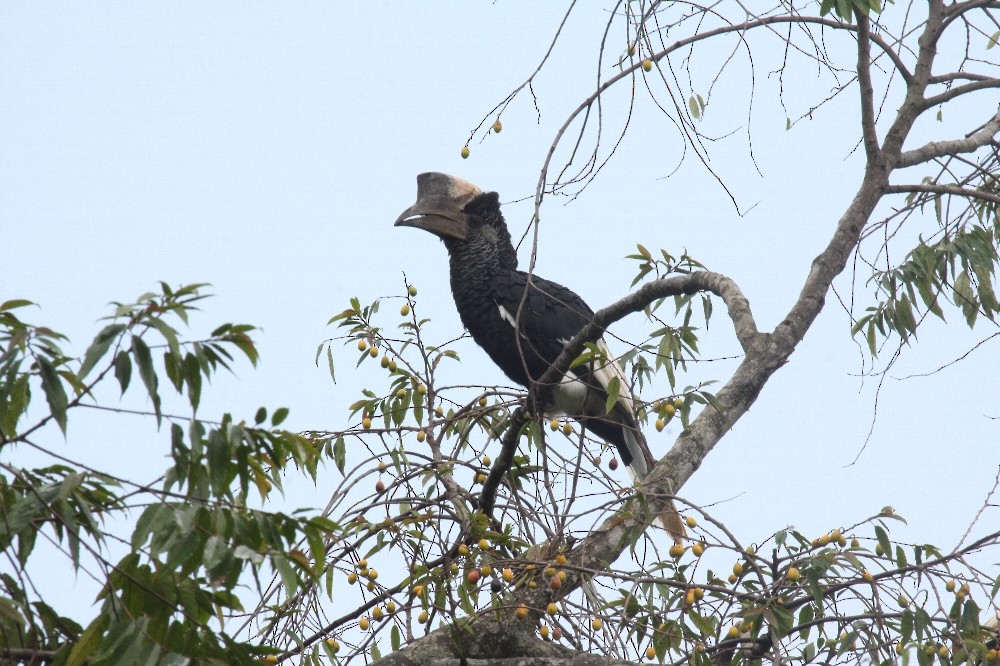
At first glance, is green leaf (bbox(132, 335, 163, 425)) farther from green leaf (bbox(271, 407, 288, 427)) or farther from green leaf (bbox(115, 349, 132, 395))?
green leaf (bbox(271, 407, 288, 427))

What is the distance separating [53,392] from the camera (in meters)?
1.50

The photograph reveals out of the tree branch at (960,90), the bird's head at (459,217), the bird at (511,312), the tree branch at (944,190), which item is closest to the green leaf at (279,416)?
the tree branch at (944,190)

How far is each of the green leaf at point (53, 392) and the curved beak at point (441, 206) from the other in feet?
9.75

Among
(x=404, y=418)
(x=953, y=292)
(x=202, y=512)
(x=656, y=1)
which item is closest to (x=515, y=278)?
(x=404, y=418)

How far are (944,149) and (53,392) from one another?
215 cm

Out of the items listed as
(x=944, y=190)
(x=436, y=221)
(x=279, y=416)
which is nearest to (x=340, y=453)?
(x=279, y=416)

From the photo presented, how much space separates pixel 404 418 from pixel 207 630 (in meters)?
1.40

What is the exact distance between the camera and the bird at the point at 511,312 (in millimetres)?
4008

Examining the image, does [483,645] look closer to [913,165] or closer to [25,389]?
[25,389]

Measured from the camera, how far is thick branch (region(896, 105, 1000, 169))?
2738 millimetres

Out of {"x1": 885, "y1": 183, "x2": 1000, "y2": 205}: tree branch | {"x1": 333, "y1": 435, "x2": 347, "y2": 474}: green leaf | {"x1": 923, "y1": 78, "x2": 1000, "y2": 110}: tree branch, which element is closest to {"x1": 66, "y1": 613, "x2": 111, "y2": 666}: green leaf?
{"x1": 333, "y1": 435, "x2": 347, "y2": 474}: green leaf

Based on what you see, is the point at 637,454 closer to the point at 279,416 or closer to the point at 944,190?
the point at 944,190

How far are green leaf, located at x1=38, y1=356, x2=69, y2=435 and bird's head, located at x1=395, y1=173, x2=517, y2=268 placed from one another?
290 cm

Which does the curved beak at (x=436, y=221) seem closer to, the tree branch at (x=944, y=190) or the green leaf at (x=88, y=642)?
the tree branch at (x=944, y=190)
